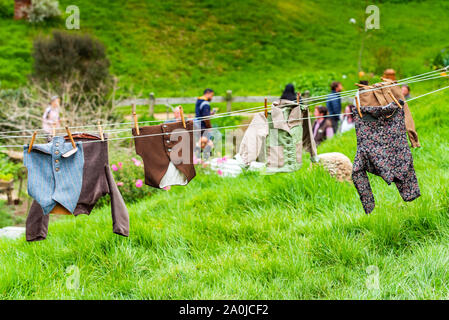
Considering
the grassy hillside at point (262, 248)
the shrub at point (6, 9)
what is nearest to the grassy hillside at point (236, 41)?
the shrub at point (6, 9)

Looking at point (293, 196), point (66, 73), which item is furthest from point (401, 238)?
point (66, 73)

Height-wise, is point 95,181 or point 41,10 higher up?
point 41,10

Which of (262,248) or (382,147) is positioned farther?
(262,248)

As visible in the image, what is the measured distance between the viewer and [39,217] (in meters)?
3.30

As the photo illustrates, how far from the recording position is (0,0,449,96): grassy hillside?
16344mm

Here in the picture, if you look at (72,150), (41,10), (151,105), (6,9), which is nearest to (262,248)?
(72,150)

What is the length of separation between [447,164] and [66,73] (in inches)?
407

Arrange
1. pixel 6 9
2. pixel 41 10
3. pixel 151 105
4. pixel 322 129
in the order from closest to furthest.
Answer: pixel 322 129 → pixel 151 105 → pixel 41 10 → pixel 6 9

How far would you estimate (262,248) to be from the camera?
3947mm

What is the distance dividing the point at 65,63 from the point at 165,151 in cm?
1024

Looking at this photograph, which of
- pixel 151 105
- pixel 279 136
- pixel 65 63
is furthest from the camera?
pixel 151 105

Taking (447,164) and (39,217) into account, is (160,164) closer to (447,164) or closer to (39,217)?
(39,217)

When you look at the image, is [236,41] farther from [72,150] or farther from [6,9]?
[72,150]

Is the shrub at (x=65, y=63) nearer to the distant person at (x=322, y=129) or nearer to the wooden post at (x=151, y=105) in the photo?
the wooden post at (x=151, y=105)
